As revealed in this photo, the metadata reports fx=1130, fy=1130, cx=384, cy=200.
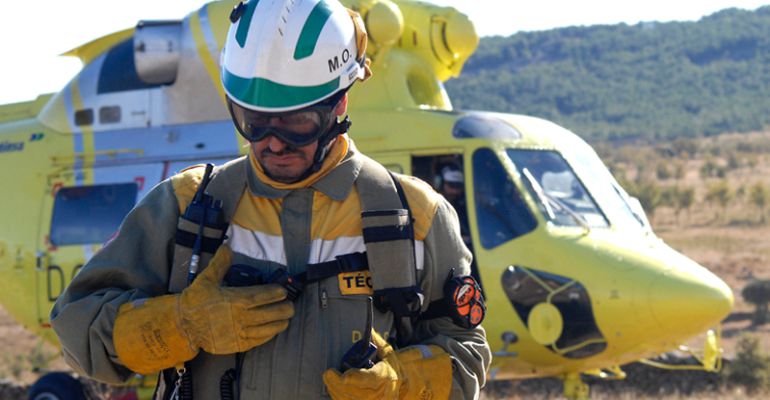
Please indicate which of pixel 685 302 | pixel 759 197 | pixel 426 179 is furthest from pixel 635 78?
pixel 685 302

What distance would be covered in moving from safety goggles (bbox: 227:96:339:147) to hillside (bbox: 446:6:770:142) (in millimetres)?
62888

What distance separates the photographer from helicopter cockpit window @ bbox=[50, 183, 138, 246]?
335 inches

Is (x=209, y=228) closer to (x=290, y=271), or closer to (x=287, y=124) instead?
(x=290, y=271)

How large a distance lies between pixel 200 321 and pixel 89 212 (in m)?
5.89

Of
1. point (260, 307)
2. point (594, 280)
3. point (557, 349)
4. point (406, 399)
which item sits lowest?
point (557, 349)

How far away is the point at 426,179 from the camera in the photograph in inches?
322

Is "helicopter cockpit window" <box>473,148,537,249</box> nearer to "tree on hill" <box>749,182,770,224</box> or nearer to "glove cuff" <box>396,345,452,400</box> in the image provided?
"glove cuff" <box>396,345,452,400</box>

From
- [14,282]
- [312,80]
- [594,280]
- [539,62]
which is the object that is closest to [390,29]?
[594,280]

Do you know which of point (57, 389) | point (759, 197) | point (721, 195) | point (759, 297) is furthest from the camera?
point (759, 197)

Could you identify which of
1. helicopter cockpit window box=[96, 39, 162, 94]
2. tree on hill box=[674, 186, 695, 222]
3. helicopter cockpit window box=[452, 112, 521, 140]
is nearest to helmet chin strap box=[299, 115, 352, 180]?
helicopter cockpit window box=[452, 112, 521, 140]

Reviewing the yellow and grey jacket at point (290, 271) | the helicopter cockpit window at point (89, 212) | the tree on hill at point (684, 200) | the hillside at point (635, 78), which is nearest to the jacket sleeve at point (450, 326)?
the yellow and grey jacket at point (290, 271)

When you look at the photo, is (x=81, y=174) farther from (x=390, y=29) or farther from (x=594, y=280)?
(x=594, y=280)

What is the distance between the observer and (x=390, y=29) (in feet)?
26.8

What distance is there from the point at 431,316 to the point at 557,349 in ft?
14.3
